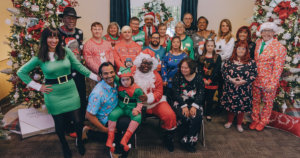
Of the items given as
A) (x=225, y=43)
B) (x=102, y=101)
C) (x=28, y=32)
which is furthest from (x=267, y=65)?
(x=28, y=32)

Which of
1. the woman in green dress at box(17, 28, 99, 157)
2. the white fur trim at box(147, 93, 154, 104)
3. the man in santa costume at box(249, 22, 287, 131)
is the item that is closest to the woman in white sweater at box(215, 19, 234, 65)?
the man in santa costume at box(249, 22, 287, 131)

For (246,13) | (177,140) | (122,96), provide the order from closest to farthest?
(122,96), (177,140), (246,13)

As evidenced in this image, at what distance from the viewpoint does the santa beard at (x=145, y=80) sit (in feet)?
8.96

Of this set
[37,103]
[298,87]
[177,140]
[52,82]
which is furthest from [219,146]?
[37,103]

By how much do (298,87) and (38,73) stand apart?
467 centimetres

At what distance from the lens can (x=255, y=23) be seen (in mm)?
3865

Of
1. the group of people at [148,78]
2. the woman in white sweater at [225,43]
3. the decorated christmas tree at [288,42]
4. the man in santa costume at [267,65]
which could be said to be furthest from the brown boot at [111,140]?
the decorated christmas tree at [288,42]

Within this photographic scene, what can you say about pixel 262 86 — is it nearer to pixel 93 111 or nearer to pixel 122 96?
pixel 122 96

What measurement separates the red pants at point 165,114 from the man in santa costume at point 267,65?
164 centimetres

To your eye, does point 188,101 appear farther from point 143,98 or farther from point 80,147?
point 80,147

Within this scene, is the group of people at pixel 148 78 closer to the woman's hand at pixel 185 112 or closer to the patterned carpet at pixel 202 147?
the woman's hand at pixel 185 112

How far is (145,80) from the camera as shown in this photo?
8.97 feet

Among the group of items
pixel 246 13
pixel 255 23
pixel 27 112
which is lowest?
pixel 27 112

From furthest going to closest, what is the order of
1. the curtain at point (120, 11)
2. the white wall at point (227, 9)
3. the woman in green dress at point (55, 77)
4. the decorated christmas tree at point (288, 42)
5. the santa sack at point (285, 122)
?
1. the white wall at point (227, 9)
2. the curtain at point (120, 11)
3. the decorated christmas tree at point (288, 42)
4. the santa sack at point (285, 122)
5. the woman in green dress at point (55, 77)
